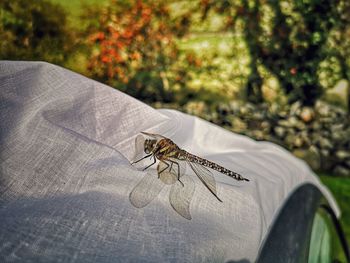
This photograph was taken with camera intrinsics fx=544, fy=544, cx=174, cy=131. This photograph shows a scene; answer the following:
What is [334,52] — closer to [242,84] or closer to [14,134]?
[242,84]

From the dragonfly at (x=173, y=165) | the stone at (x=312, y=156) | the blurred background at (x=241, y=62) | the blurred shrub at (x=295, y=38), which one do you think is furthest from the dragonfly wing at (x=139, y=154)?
the blurred shrub at (x=295, y=38)

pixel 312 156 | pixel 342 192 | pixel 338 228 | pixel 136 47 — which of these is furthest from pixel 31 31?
pixel 312 156

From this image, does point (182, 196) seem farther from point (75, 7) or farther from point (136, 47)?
point (136, 47)

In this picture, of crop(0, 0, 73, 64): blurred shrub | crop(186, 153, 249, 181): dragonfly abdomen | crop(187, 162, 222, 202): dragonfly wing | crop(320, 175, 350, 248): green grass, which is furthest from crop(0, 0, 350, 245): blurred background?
crop(187, 162, 222, 202): dragonfly wing

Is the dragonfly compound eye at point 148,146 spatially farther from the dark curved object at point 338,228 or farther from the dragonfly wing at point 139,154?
the dark curved object at point 338,228

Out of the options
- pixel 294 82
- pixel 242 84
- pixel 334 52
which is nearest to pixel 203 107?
pixel 242 84

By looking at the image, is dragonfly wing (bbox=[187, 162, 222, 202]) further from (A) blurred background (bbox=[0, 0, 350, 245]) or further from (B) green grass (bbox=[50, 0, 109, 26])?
(A) blurred background (bbox=[0, 0, 350, 245])
